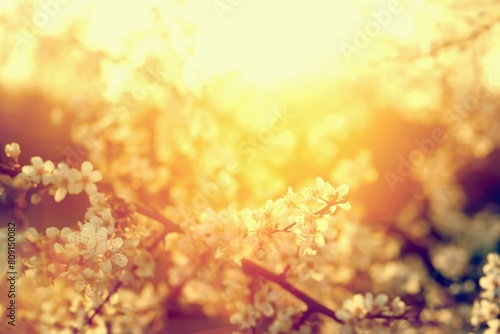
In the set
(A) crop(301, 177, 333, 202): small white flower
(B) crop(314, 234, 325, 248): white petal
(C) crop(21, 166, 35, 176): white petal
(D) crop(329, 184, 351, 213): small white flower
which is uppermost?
(C) crop(21, 166, 35, 176): white petal

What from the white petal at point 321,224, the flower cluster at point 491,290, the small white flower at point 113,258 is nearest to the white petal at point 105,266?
the small white flower at point 113,258

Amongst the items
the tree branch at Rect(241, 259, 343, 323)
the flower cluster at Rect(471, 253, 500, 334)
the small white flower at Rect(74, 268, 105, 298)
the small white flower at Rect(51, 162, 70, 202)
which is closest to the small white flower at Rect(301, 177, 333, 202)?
the tree branch at Rect(241, 259, 343, 323)

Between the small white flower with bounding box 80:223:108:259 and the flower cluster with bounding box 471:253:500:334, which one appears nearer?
the small white flower with bounding box 80:223:108:259

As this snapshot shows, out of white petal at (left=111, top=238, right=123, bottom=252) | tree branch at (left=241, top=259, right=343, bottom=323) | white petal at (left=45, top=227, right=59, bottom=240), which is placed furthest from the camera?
tree branch at (left=241, top=259, right=343, bottom=323)

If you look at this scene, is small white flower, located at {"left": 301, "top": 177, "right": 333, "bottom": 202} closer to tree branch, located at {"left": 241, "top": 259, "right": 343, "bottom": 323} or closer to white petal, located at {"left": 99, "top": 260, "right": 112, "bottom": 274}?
tree branch, located at {"left": 241, "top": 259, "right": 343, "bottom": 323}

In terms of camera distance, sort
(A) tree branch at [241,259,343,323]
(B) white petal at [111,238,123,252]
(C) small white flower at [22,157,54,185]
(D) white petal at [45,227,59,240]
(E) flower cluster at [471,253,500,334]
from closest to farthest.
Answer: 1. (B) white petal at [111,238,123,252]
2. (D) white petal at [45,227,59,240]
3. (C) small white flower at [22,157,54,185]
4. (A) tree branch at [241,259,343,323]
5. (E) flower cluster at [471,253,500,334]

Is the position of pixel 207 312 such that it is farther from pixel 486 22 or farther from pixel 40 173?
pixel 486 22

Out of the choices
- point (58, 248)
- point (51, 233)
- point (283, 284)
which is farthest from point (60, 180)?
point (283, 284)

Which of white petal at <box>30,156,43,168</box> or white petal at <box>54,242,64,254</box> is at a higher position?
white petal at <box>30,156,43,168</box>

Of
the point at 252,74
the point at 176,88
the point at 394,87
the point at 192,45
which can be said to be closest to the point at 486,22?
the point at 394,87
